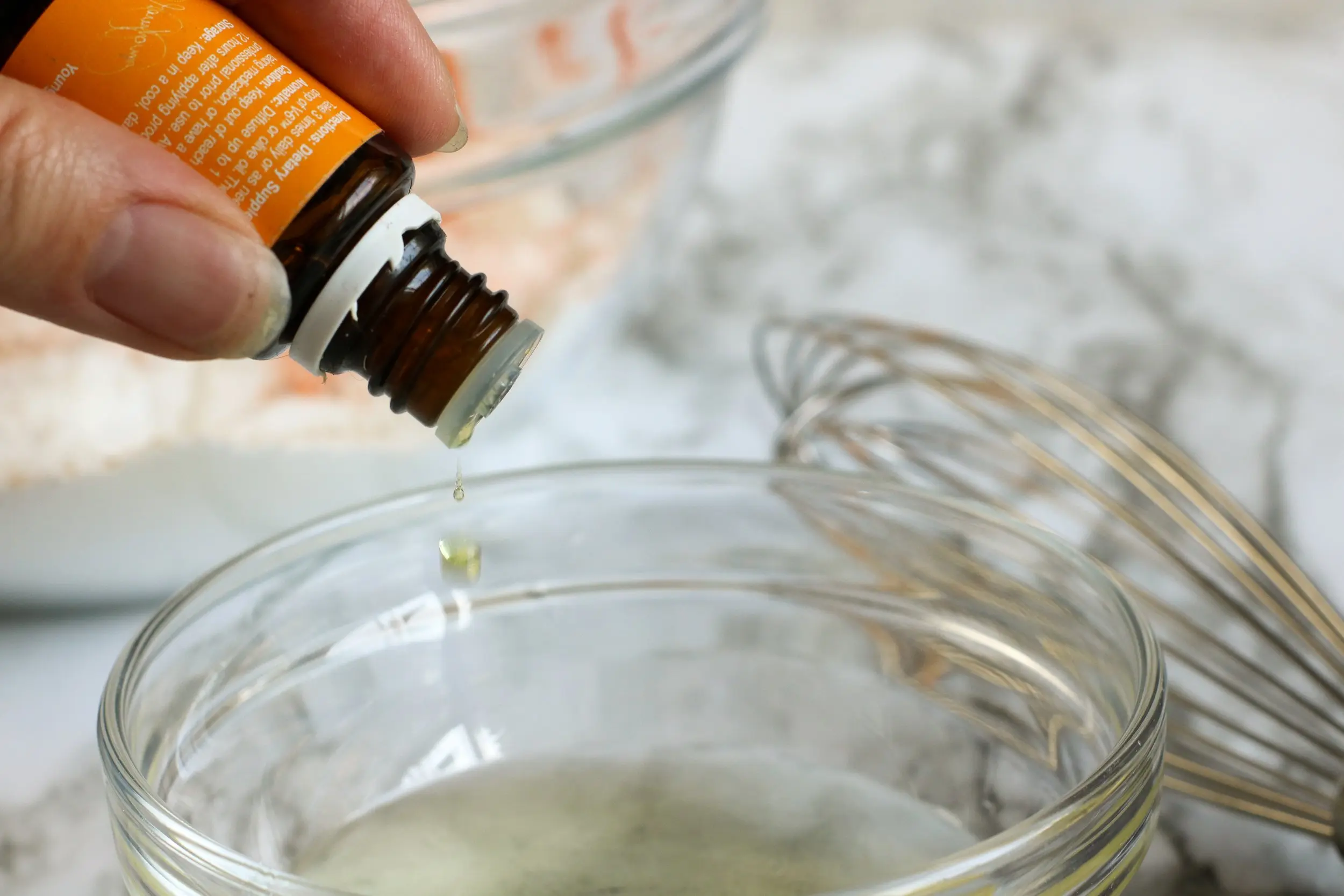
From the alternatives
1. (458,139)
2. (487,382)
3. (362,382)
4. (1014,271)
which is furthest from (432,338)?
(1014,271)

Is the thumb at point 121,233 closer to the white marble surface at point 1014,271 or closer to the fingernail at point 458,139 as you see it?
the fingernail at point 458,139

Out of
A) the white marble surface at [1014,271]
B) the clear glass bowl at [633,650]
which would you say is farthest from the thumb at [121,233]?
the white marble surface at [1014,271]

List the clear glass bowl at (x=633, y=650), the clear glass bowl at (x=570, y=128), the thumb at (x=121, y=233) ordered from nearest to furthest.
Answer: the thumb at (x=121, y=233) → the clear glass bowl at (x=633, y=650) → the clear glass bowl at (x=570, y=128)

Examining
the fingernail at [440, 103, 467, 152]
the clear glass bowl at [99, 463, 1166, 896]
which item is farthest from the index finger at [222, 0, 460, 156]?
the clear glass bowl at [99, 463, 1166, 896]

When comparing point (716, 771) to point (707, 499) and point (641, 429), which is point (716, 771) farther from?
point (641, 429)

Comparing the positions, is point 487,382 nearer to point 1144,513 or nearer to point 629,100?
point 629,100

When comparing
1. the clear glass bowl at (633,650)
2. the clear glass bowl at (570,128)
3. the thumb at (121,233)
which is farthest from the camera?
the clear glass bowl at (570,128)
